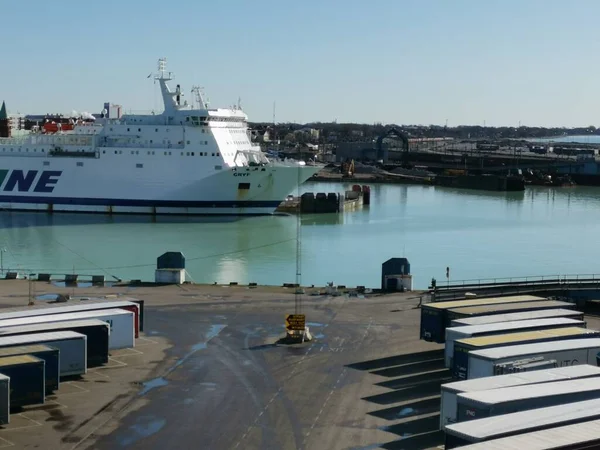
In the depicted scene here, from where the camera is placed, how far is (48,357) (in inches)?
430

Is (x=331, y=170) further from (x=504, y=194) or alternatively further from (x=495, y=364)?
(x=495, y=364)

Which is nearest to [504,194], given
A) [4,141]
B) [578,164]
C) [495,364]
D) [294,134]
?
[578,164]

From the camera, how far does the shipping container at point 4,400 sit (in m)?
9.78

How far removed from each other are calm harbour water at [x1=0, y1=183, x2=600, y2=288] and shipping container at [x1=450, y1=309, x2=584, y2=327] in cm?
786

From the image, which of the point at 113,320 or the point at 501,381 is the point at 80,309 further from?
the point at 501,381

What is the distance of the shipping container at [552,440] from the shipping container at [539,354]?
8.68ft

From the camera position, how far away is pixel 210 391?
1134 centimetres

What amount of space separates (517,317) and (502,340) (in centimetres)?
167

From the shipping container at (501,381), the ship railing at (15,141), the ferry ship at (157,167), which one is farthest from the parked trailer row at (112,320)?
the ship railing at (15,141)

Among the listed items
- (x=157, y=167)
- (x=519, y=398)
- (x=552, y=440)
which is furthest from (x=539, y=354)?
(x=157, y=167)

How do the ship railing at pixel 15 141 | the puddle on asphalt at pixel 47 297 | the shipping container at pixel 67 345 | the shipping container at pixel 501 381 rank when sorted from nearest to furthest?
the shipping container at pixel 501 381
the shipping container at pixel 67 345
the puddle on asphalt at pixel 47 297
the ship railing at pixel 15 141

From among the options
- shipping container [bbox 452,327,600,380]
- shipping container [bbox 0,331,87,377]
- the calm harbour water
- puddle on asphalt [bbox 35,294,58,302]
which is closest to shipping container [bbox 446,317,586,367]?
shipping container [bbox 452,327,600,380]

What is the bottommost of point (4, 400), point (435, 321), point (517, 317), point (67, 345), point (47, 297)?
point (47, 297)

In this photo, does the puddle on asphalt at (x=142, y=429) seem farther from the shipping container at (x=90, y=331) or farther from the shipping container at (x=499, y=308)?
the shipping container at (x=499, y=308)
